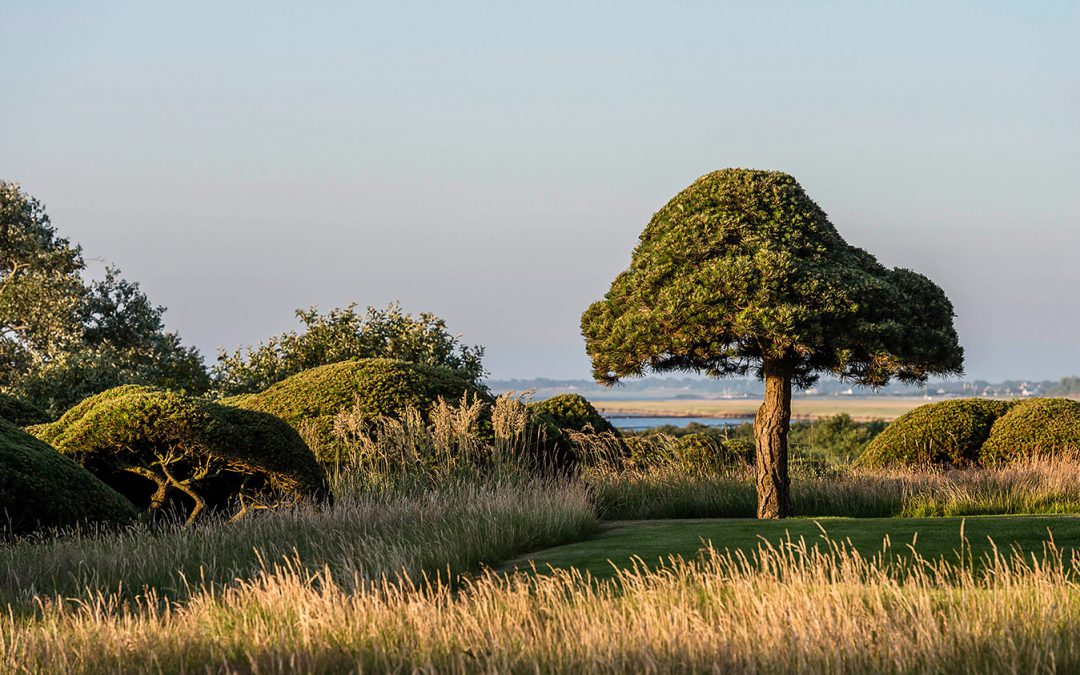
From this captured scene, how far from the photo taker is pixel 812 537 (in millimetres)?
10898

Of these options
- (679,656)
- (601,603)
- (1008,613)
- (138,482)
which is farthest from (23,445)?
(1008,613)

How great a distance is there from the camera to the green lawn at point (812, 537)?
33.1 feet

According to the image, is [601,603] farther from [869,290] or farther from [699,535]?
[869,290]

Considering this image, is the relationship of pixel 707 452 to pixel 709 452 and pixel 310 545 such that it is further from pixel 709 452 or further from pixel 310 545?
pixel 310 545

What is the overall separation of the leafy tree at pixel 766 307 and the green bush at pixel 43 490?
6.16m

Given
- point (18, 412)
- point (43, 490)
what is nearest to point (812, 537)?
point (43, 490)

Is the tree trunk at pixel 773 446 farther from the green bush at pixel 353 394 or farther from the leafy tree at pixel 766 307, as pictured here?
the green bush at pixel 353 394

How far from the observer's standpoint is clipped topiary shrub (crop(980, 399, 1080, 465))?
19.4m

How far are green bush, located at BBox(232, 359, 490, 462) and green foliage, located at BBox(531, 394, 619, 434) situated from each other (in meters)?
2.71

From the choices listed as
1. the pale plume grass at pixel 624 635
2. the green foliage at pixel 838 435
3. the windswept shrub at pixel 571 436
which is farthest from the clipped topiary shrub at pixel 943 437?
the green foliage at pixel 838 435

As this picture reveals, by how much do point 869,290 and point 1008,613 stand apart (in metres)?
6.62

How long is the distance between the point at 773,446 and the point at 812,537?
3137mm

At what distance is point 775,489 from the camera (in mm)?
13938

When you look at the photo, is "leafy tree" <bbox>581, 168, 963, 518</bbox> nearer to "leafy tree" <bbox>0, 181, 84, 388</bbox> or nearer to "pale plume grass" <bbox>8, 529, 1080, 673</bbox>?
"pale plume grass" <bbox>8, 529, 1080, 673</bbox>
